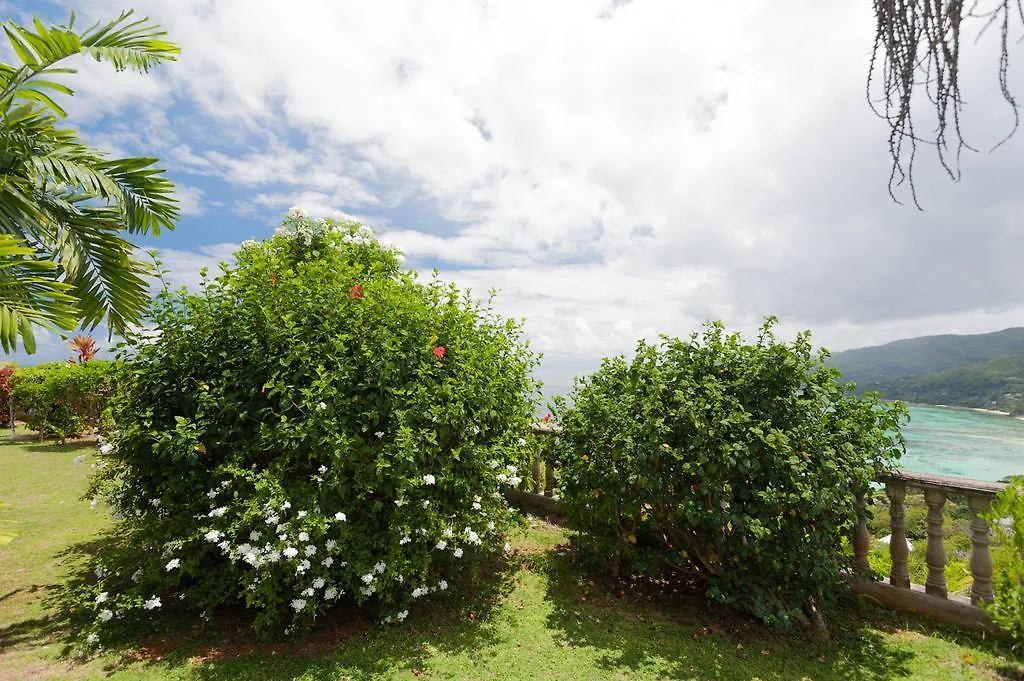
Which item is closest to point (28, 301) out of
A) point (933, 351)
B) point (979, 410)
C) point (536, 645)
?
point (536, 645)

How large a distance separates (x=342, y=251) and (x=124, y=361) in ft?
8.41

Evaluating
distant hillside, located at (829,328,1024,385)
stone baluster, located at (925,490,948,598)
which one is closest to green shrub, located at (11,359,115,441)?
stone baluster, located at (925,490,948,598)

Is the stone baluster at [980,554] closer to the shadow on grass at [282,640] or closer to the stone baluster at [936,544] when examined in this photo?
the stone baluster at [936,544]

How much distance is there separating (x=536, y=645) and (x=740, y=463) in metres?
2.10

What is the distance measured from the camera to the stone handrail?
4027 millimetres

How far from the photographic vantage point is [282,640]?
4.06 m

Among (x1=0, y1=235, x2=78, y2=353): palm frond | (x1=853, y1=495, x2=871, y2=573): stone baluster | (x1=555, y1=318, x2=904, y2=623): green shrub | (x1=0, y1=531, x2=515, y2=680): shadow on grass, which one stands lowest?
(x1=0, y1=531, x2=515, y2=680): shadow on grass

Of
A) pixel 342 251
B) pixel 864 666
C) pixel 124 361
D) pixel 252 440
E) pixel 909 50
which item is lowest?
pixel 864 666

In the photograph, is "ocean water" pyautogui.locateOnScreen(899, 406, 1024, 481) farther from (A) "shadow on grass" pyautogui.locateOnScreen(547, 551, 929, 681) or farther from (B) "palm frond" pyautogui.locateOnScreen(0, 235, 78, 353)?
(B) "palm frond" pyautogui.locateOnScreen(0, 235, 78, 353)

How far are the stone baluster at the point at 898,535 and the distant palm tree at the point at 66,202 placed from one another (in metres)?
7.13

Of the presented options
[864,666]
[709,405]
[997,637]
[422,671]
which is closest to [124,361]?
[422,671]

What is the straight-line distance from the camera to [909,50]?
1860 millimetres

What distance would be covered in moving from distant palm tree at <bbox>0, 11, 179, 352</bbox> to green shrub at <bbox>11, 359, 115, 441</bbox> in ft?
32.4

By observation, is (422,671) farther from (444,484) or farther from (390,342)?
(390,342)
